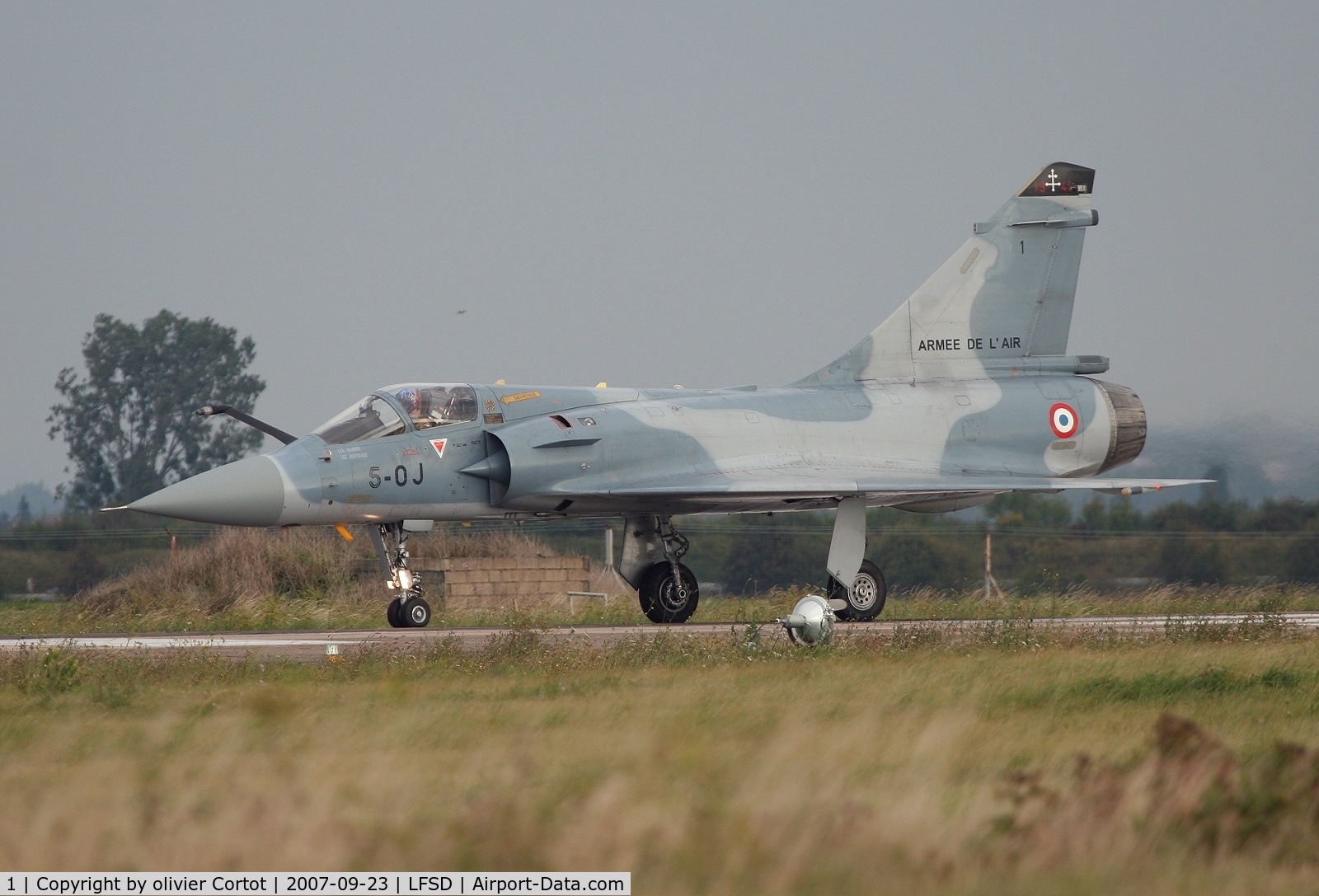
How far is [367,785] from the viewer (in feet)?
18.9

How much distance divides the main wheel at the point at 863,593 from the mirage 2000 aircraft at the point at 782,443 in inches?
1.2

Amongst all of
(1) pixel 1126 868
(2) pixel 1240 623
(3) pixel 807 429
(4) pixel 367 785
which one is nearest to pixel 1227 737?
(1) pixel 1126 868

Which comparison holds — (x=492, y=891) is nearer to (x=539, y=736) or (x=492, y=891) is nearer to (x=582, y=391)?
(x=539, y=736)

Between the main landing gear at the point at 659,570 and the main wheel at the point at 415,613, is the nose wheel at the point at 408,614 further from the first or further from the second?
the main landing gear at the point at 659,570

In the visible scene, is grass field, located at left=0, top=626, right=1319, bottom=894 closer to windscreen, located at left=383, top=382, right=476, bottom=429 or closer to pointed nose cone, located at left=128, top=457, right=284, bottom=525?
pointed nose cone, located at left=128, top=457, right=284, bottom=525

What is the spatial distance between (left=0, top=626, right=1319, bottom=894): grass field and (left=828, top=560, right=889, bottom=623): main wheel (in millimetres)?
6063

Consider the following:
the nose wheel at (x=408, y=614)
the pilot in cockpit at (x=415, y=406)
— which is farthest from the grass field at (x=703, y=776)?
the pilot in cockpit at (x=415, y=406)

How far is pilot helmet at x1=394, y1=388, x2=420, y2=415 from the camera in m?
16.0

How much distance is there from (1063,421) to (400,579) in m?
9.01

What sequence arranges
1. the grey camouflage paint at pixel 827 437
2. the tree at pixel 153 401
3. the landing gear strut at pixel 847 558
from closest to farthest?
the grey camouflage paint at pixel 827 437 → the landing gear strut at pixel 847 558 → the tree at pixel 153 401

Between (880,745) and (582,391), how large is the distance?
10.6m

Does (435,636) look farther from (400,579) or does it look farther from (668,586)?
(668,586)
